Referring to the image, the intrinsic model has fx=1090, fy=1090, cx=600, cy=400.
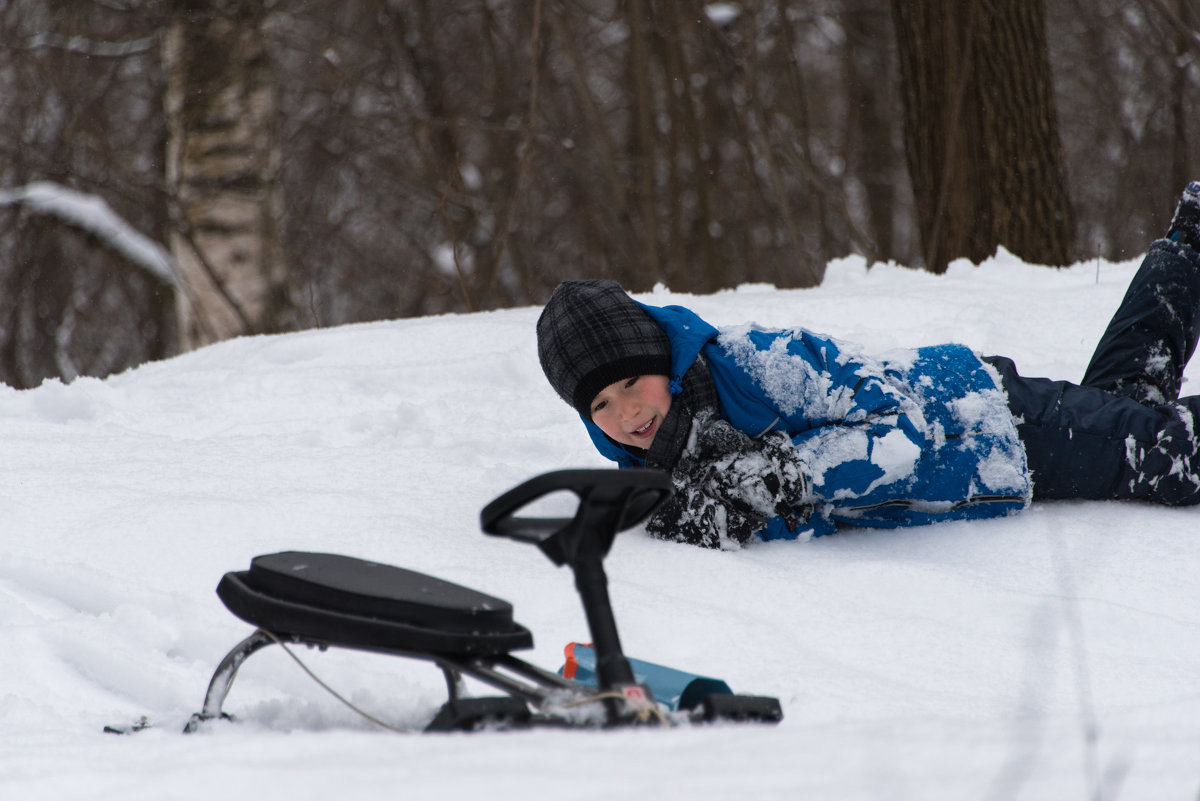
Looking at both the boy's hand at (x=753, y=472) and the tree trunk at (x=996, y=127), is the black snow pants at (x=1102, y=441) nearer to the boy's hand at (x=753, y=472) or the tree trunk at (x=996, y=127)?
the boy's hand at (x=753, y=472)

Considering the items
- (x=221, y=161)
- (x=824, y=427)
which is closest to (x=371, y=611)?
(x=824, y=427)

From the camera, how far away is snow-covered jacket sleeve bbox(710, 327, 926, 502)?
8.58ft

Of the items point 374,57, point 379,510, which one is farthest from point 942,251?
point 374,57

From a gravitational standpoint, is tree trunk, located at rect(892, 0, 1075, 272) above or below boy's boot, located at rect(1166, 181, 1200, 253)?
above

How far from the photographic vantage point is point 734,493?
2576mm

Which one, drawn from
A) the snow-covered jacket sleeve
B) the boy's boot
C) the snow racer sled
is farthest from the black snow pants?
the snow racer sled

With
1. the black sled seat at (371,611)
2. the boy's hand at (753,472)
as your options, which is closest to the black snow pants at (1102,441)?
the boy's hand at (753,472)

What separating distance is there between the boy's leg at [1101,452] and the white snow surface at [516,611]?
0.06 meters

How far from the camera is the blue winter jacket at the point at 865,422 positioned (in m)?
2.63

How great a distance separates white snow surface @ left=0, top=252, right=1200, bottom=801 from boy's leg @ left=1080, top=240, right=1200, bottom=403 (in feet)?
1.52

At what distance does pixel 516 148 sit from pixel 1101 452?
9.27 metres

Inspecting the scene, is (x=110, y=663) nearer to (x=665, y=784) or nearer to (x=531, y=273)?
(x=665, y=784)

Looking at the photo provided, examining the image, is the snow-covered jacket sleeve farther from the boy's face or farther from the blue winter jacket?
the boy's face

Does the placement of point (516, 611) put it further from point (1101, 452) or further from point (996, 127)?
point (996, 127)
